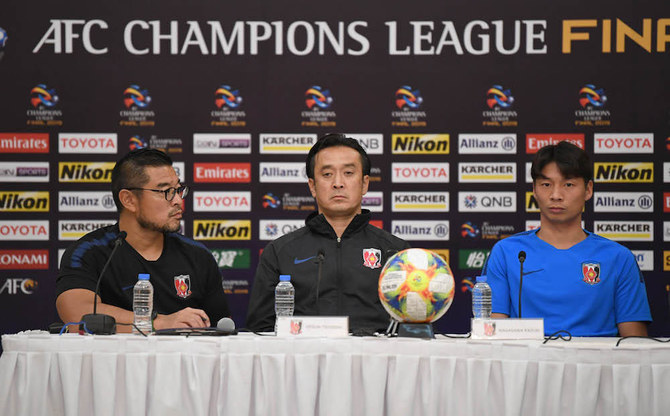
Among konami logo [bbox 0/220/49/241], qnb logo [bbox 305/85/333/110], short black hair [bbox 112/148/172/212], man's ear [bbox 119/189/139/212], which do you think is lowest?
konami logo [bbox 0/220/49/241]

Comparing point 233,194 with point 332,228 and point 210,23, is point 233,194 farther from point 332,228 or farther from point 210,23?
point 332,228

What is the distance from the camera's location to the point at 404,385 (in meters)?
2.26

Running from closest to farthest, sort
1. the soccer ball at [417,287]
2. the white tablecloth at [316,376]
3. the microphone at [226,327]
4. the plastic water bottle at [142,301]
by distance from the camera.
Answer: the white tablecloth at [316,376], the soccer ball at [417,287], the microphone at [226,327], the plastic water bottle at [142,301]

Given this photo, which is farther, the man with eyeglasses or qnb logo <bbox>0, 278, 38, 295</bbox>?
qnb logo <bbox>0, 278, 38, 295</bbox>

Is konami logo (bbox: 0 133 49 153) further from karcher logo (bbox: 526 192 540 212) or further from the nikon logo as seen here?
karcher logo (bbox: 526 192 540 212)

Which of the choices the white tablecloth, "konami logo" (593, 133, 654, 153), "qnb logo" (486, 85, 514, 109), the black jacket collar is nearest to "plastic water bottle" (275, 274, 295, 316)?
the black jacket collar

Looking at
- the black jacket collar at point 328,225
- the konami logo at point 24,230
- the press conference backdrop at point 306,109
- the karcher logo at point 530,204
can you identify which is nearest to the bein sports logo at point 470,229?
the press conference backdrop at point 306,109

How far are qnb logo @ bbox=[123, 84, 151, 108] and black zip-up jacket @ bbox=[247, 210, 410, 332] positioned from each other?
6.83 ft

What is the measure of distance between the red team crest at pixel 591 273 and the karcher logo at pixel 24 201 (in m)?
3.50

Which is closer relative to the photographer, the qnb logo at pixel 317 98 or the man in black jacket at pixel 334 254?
the man in black jacket at pixel 334 254

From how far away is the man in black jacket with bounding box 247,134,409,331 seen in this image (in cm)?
316

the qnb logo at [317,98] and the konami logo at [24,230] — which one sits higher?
the qnb logo at [317,98]

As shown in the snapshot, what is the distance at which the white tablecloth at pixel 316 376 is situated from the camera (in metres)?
2.21

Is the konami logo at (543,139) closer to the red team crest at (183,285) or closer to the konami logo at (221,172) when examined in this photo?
the konami logo at (221,172)
